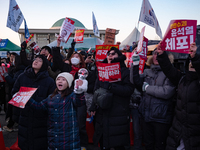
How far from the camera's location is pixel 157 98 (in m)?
2.70

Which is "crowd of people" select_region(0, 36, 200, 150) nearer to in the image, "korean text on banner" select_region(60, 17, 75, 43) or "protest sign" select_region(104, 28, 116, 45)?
"korean text on banner" select_region(60, 17, 75, 43)

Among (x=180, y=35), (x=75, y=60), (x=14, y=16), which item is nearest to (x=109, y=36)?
(x=75, y=60)

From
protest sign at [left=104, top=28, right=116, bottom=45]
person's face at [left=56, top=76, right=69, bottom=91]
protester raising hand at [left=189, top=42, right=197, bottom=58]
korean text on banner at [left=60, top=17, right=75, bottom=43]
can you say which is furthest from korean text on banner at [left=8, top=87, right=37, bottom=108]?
protest sign at [left=104, top=28, right=116, bottom=45]

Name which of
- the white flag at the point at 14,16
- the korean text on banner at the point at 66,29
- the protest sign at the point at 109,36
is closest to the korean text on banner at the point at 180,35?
the korean text on banner at the point at 66,29

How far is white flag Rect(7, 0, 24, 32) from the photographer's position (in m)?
5.44

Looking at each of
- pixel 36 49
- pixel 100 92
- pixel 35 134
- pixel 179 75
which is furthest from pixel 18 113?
pixel 36 49

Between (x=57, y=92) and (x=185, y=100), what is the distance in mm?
1708

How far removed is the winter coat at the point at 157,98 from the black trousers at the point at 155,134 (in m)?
0.09

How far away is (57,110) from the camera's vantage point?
2.34 m

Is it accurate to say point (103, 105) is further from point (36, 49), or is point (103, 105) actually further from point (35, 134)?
point (36, 49)

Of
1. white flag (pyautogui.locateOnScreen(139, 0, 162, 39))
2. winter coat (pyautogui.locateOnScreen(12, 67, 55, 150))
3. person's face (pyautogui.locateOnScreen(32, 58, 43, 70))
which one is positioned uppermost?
white flag (pyautogui.locateOnScreen(139, 0, 162, 39))

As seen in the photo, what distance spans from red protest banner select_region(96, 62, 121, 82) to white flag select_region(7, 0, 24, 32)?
161 inches

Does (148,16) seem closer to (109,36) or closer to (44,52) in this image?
(109,36)

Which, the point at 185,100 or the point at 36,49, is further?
the point at 36,49
